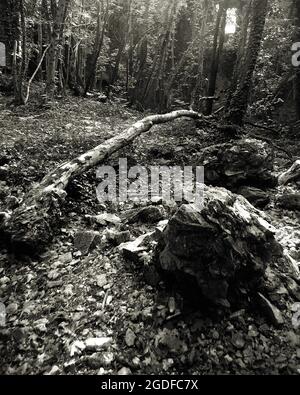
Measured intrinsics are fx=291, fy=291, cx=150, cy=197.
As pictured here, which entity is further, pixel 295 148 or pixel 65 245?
pixel 295 148

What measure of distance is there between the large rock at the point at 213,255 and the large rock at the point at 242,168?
2.58 meters

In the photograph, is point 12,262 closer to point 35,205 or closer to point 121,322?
point 35,205

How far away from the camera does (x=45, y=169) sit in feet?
18.7

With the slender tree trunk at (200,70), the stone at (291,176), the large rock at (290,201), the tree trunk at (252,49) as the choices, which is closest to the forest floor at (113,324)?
the large rock at (290,201)

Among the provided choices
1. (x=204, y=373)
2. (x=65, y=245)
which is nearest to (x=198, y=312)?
(x=204, y=373)

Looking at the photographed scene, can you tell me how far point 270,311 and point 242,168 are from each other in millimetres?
3295

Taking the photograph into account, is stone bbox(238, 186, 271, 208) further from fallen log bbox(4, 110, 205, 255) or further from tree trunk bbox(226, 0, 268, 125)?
tree trunk bbox(226, 0, 268, 125)

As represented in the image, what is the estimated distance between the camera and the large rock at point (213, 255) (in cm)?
280

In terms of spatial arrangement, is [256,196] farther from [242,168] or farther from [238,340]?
[238,340]

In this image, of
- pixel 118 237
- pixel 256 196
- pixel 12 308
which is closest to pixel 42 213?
pixel 118 237

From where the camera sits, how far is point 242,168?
5.60 metres

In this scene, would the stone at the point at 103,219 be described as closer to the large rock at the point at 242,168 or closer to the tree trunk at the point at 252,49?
the large rock at the point at 242,168
